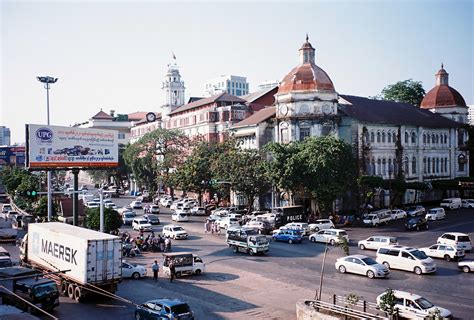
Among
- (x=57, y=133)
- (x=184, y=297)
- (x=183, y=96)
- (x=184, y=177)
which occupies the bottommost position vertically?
(x=184, y=297)

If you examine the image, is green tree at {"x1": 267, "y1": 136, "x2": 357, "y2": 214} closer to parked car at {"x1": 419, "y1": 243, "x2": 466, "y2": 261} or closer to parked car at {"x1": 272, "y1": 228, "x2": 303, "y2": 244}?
parked car at {"x1": 272, "y1": 228, "x2": 303, "y2": 244}

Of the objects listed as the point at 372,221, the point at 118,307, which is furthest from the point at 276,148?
the point at 118,307

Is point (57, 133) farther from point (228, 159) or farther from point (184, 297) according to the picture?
point (228, 159)

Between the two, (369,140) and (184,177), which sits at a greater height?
(369,140)

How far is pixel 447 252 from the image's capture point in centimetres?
3475

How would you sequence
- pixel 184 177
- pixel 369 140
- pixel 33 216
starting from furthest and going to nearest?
pixel 184 177, pixel 369 140, pixel 33 216

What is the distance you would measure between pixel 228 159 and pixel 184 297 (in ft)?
106

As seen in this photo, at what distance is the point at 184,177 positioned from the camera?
213 feet

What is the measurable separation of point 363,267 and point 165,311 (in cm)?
1371

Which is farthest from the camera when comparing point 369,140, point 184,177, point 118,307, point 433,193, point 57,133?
point 433,193

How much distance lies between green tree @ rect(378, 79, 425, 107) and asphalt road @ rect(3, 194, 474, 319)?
204 feet

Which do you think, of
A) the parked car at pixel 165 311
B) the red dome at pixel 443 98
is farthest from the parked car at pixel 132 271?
the red dome at pixel 443 98

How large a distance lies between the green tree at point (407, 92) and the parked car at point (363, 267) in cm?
7227

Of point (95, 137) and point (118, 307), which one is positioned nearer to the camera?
point (118, 307)
